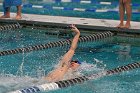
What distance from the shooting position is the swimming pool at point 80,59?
5164mm

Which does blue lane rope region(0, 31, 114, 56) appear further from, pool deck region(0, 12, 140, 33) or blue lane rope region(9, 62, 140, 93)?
blue lane rope region(9, 62, 140, 93)

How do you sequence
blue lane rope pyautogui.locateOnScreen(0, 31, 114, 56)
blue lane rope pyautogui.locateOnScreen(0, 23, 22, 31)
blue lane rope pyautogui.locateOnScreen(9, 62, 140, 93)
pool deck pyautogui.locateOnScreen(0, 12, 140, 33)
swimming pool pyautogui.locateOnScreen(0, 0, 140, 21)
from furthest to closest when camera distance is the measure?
swimming pool pyautogui.locateOnScreen(0, 0, 140, 21)
blue lane rope pyautogui.locateOnScreen(0, 23, 22, 31)
pool deck pyautogui.locateOnScreen(0, 12, 140, 33)
blue lane rope pyautogui.locateOnScreen(0, 31, 114, 56)
blue lane rope pyautogui.locateOnScreen(9, 62, 140, 93)

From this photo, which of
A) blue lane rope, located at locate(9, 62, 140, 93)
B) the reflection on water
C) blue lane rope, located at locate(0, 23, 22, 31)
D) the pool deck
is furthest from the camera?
blue lane rope, located at locate(0, 23, 22, 31)

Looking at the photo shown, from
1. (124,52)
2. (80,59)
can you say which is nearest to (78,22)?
(124,52)

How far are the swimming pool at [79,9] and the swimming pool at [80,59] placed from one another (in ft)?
9.91

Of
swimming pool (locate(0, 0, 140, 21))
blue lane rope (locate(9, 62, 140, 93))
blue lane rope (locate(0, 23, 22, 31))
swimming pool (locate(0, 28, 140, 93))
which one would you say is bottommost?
swimming pool (locate(0, 0, 140, 21))

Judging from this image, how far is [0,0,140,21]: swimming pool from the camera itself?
11227 mm

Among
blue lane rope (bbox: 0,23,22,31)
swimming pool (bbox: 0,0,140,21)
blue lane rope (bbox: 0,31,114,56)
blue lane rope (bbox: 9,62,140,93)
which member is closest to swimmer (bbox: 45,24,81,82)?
blue lane rope (bbox: 9,62,140,93)

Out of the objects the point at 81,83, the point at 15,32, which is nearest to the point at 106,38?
the point at 15,32

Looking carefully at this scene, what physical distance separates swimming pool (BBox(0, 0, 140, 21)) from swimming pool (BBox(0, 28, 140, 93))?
302 centimetres

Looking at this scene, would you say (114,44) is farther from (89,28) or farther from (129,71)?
(129,71)

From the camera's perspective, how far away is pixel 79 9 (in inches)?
447

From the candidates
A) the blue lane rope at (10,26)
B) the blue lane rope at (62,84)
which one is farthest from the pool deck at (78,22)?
the blue lane rope at (62,84)

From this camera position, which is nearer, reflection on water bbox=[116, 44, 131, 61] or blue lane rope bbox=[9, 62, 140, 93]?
blue lane rope bbox=[9, 62, 140, 93]
